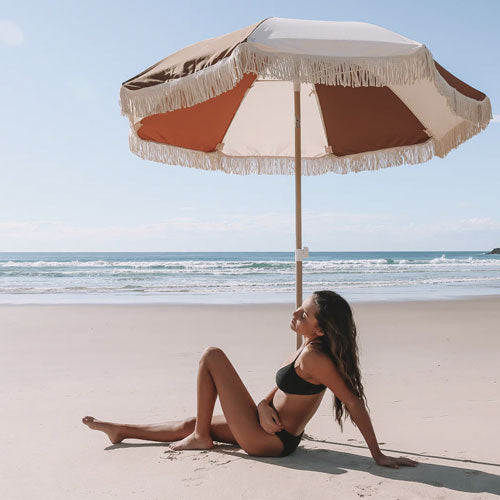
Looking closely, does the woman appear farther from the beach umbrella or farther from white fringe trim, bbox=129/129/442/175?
white fringe trim, bbox=129/129/442/175

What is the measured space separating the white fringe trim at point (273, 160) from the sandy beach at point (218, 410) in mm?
1882

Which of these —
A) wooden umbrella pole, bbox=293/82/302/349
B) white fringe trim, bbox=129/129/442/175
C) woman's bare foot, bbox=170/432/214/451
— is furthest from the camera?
white fringe trim, bbox=129/129/442/175

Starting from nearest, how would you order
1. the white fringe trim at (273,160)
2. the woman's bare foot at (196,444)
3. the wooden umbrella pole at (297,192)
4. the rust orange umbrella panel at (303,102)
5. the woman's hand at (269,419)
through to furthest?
1. the rust orange umbrella panel at (303,102)
2. the woman's hand at (269,419)
3. the woman's bare foot at (196,444)
4. the wooden umbrella pole at (297,192)
5. the white fringe trim at (273,160)

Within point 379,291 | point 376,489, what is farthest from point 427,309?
point 376,489

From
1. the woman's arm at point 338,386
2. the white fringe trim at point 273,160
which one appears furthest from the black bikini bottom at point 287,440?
the white fringe trim at point 273,160

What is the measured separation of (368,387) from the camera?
16.4 feet

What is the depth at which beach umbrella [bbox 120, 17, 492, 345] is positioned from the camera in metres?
2.85

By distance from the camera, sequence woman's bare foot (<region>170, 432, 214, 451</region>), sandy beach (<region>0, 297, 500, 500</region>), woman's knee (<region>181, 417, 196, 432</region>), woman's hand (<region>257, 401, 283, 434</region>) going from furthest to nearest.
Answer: woman's knee (<region>181, 417, 196, 432</region>) → woman's bare foot (<region>170, 432, 214, 451</region>) → woman's hand (<region>257, 401, 283, 434</region>) → sandy beach (<region>0, 297, 500, 500</region>)

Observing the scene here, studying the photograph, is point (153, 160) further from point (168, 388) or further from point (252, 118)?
point (168, 388)

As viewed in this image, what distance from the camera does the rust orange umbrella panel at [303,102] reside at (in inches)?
112

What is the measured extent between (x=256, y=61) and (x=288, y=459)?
6.82 ft

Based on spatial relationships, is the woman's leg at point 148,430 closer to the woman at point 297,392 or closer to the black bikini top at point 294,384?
the woman at point 297,392

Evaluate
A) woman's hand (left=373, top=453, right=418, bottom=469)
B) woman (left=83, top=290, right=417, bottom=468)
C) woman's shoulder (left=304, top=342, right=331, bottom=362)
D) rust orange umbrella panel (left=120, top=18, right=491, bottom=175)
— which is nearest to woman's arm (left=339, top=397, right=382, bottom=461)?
woman (left=83, top=290, right=417, bottom=468)

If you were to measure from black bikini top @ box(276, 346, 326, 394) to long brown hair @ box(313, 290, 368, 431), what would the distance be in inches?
6.6
